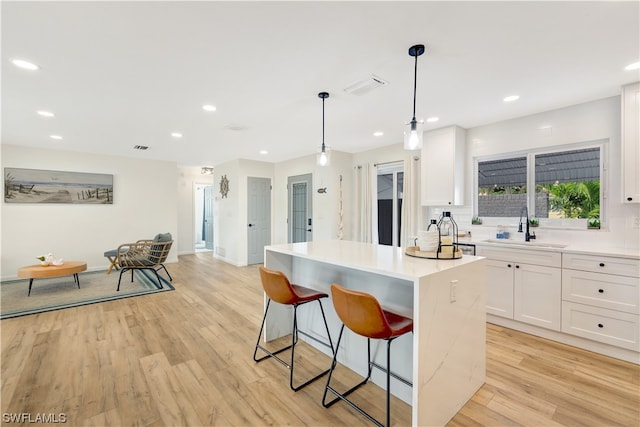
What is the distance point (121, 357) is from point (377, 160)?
476cm

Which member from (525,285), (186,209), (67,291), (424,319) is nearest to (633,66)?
(525,285)

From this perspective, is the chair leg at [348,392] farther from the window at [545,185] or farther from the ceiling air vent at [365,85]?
the window at [545,185]

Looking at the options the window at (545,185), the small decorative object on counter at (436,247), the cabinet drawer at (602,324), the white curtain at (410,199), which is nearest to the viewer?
the small decorative object on counter at (436,247)

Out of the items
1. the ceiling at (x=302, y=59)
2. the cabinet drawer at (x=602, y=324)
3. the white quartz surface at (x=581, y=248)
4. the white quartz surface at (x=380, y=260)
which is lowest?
the cabinet drawer at (x=602, y=324)

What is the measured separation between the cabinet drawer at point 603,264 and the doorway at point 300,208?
4.42 metres

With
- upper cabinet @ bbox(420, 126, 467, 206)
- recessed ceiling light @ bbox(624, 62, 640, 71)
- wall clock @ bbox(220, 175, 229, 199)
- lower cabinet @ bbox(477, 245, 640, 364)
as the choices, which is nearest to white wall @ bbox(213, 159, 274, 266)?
wall clock @ bbox(220, 175, 229, 199)

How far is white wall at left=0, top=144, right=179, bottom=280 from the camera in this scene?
5.42m

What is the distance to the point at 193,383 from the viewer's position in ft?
7.36

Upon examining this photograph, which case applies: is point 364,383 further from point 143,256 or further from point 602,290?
point 143,256

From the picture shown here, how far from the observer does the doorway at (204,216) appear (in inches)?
377

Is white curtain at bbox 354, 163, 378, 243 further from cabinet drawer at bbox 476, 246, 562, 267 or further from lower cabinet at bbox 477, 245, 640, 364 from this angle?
lower cabinet at bbox 477, 245, 640, 364

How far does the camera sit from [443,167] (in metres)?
4.08

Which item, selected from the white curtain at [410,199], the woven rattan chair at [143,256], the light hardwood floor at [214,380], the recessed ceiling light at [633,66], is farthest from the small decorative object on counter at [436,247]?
the woven rattan chair at [143,256]

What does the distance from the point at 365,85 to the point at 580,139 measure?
8.54ft
